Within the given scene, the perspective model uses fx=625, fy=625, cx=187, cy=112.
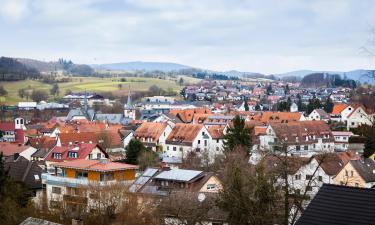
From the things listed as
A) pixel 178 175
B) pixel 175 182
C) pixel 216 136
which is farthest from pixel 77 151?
pixel 216 136

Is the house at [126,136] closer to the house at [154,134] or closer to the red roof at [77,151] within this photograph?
the house at [154,134]

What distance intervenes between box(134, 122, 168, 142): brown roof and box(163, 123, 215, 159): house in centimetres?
149

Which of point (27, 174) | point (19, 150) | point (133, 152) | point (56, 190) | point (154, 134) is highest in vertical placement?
point (27, 174)

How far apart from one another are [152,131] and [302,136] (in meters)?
17.0

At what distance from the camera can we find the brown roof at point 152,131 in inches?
2756

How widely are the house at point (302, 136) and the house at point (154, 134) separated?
429 inches

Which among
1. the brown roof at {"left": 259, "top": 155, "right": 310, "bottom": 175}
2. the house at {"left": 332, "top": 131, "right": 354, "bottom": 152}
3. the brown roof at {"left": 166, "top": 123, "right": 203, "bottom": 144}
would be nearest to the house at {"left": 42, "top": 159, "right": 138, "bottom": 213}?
the brown roof at {"left": 259, "top": 155, "right": 310, "bottom": 175}

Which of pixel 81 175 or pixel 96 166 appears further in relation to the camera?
pixel 81 175

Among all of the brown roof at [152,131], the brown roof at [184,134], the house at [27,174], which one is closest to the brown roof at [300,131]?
the brown roof at [184,134]

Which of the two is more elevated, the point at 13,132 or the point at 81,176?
the point at 81,176

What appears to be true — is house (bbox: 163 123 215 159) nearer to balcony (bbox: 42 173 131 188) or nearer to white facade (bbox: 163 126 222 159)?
white facade (bbox: 163 126 222 159)

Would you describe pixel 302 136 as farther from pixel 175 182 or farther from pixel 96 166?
pixel 175 182

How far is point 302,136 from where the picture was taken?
66062 millimetres

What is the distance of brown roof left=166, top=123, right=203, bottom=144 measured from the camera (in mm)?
66938
